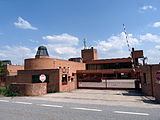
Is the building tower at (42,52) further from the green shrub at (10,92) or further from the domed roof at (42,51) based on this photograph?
the green shrub at (10,92)

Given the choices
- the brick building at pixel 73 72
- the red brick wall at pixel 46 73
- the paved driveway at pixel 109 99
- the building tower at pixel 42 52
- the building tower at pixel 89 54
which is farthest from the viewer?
the building tower at pixel 89 54

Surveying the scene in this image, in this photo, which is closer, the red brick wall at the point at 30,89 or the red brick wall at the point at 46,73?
the red brick wall at the point at 30,89

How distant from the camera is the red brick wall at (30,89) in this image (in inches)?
571

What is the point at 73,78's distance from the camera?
20953 mm

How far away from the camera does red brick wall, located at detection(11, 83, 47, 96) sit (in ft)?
47.6

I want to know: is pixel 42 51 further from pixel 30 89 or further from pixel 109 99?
pixel 109 99

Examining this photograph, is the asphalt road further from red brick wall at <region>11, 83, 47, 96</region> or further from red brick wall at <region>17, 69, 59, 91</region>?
red brick wall at <region>17, 69, 59, 91</region>

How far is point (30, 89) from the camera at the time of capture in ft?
47.6

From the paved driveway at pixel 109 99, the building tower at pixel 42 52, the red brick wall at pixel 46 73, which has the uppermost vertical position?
the building tower at pixel 42 52

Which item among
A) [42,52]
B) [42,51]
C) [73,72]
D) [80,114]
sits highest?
[42,51]

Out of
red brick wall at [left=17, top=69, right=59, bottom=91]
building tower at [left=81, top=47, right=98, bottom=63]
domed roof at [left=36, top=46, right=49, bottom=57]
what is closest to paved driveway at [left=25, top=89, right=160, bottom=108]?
red brick wall at [left=17, top=69, right=59, bottom=91]

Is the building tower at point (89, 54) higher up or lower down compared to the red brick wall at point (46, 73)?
higher up

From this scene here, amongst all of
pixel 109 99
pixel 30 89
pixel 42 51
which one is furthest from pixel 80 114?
pixel 42 51

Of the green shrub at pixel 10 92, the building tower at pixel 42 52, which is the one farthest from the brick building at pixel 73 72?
the green shrub at pixel 10 92
